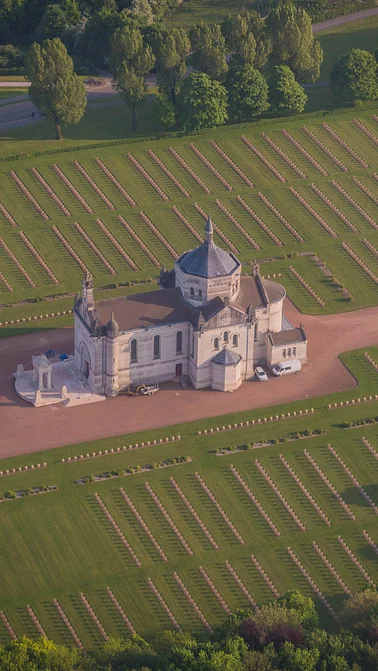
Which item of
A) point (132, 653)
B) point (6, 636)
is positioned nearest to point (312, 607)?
point (132, 653)

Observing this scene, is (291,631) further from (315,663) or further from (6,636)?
(6,636)

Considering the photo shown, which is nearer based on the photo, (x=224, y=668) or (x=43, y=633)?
(x=224, y=668)

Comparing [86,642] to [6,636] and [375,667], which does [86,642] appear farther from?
[375,667]

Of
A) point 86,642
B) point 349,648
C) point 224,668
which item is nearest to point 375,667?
point 349,648

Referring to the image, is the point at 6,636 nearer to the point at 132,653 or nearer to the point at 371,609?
the point at 132,653
